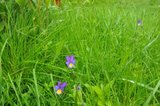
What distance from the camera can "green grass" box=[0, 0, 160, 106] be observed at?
1.34 meters

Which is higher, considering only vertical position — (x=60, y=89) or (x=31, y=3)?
(x=31, y=3)

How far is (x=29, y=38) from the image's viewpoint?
181 cm

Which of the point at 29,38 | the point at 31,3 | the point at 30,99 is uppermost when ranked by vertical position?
the point at 31,3

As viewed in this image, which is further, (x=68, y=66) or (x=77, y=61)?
(x=77, y=61)

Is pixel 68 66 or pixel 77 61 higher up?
pixel 68 66

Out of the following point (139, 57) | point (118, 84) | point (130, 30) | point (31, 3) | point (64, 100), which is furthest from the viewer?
point (130, 30)

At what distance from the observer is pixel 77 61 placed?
5.28 ft

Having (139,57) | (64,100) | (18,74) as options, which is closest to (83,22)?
(139,57)

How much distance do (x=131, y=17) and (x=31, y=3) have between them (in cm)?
86

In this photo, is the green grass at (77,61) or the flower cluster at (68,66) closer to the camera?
the flower cluster at (68,66)

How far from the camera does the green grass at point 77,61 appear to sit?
134 centimetres

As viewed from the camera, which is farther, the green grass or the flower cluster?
the green grass

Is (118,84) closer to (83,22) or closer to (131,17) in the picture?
(83,22)

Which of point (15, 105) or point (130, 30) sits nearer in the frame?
point (15, 105)
